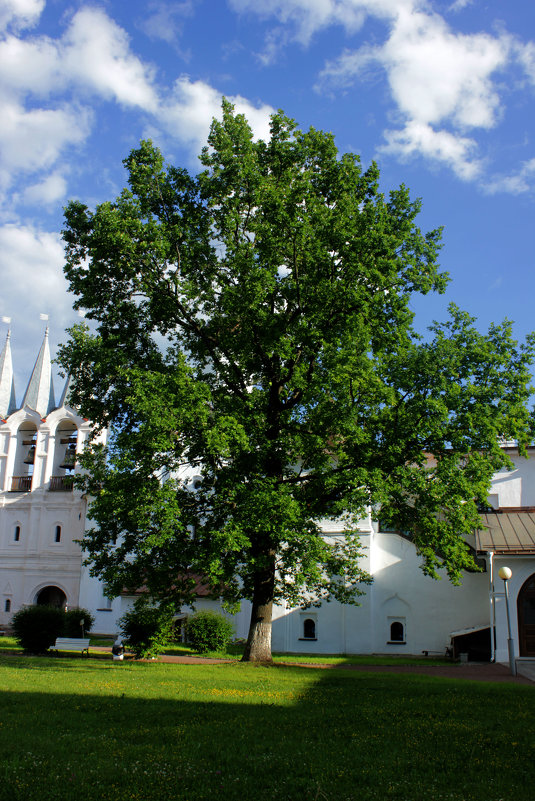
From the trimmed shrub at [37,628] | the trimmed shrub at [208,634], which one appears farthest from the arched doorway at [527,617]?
the trimmed shrub at [37,628]

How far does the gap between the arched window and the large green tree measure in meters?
10.6

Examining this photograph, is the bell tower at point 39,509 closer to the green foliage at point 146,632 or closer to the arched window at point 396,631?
the green foliage at point 146,632

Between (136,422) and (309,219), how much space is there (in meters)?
7.77

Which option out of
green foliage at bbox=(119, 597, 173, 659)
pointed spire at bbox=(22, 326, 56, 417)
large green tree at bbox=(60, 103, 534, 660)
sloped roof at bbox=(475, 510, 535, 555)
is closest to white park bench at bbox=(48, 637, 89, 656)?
green foliage at bbox=(119, 597, 173, 659)

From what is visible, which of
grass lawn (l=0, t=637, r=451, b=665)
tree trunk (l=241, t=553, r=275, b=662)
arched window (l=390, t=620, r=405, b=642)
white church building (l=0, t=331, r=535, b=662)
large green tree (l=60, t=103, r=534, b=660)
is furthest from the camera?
arched window (l=390, t=620, r=405, b=642)

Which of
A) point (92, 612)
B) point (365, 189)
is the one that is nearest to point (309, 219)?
point (365, 189)

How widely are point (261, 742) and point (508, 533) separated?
20314 mm

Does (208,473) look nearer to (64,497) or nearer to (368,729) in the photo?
(368,729)

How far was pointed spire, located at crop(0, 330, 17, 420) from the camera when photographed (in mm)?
54447

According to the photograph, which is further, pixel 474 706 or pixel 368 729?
pixel 474 706

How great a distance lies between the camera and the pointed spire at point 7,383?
54447mm

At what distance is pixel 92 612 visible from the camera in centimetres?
4381

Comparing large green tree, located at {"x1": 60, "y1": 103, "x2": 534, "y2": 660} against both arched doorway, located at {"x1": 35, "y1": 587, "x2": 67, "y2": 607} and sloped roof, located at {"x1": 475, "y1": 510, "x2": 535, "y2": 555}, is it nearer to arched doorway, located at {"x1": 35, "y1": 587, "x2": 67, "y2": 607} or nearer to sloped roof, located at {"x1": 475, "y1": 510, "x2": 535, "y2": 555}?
sloped roof, located at {"x1": 475, "y1": 510, "x2": 535, "y2": 555}

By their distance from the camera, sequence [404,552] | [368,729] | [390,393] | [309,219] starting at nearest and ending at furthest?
[368,729] → [390,393] → [309,219] → [404,552]
